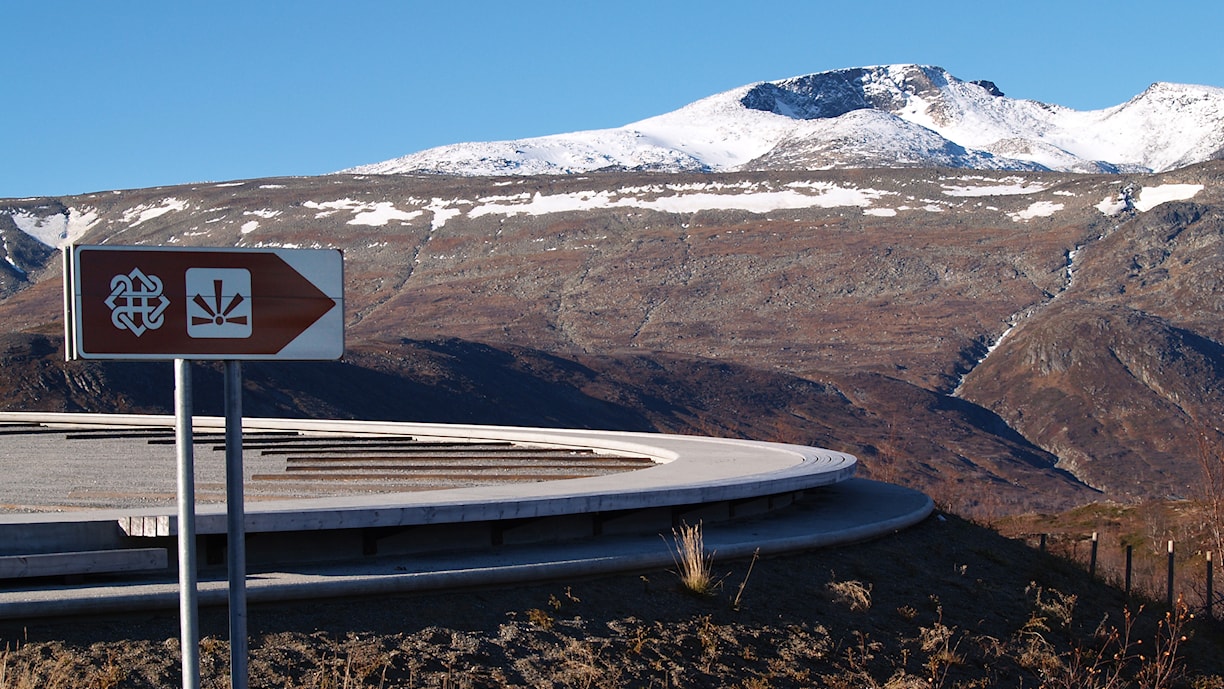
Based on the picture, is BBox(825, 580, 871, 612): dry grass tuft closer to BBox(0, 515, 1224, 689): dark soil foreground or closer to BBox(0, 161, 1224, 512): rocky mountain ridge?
BBox(0, 515, 1224, 689): dark soil foreground

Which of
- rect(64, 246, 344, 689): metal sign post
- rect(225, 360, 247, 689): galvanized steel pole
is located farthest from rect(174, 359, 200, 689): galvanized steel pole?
A: rect(225, 360, 247, 689): galvanized steel pole

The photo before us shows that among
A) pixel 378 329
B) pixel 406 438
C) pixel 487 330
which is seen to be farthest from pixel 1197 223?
pixel 406 438

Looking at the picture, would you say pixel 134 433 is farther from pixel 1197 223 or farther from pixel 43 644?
pixel 1197 223

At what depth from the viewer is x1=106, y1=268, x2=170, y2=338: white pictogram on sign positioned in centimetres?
445

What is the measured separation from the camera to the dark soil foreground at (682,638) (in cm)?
656

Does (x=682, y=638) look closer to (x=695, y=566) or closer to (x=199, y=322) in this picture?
(x=695, y=566)

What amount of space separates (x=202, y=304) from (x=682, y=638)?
13.8 feet

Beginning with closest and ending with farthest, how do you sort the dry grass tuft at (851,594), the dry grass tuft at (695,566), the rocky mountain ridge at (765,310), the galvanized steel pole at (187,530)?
1. the galvanized steel pole at (187,530)
2. the dry grass tuft at (695,566)
3. the dry grass tuft at (851,594)
4. the rocky mountain ridge at (765,310)

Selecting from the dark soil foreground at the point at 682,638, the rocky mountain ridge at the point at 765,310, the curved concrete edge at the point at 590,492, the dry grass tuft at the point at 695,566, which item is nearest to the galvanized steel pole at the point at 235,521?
the dark soil foreground at the point at 682,638

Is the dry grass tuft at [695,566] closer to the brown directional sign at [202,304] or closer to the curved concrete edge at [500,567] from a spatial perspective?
the curved concrete edge at [500,567]

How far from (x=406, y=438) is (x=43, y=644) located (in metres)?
14.7

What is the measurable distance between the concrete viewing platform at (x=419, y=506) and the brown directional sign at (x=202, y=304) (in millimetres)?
2906

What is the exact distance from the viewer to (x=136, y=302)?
176 inches

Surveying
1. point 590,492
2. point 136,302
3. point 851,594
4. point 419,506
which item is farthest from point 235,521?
point 590,492
